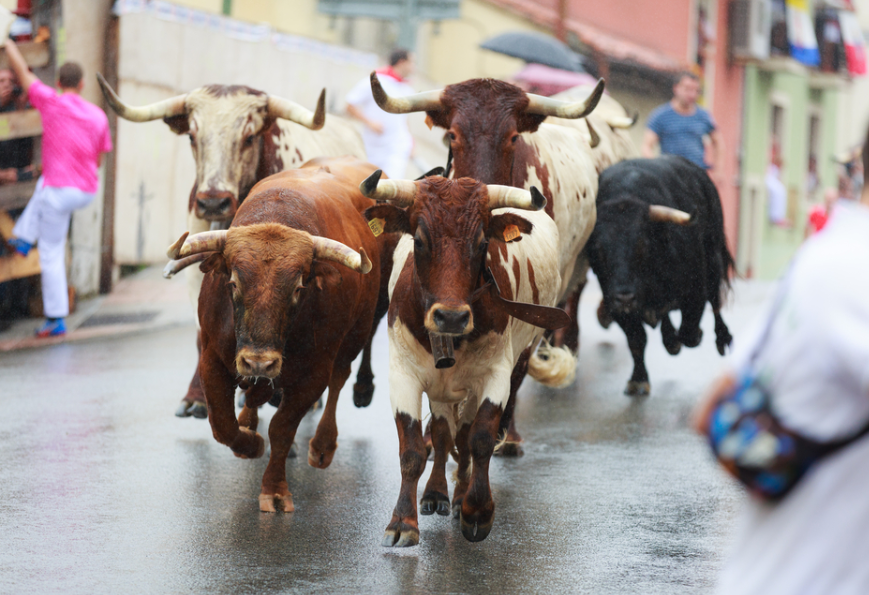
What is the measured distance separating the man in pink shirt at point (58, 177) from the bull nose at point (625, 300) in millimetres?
4894

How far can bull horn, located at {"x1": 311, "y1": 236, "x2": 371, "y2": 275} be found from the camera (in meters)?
5.75

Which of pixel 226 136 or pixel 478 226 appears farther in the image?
pixel 226 136

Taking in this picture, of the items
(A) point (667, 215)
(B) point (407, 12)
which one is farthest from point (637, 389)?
(B) point (407, 12)

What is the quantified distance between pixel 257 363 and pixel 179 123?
3158 millimetres

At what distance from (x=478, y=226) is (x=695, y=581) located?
5.66ft

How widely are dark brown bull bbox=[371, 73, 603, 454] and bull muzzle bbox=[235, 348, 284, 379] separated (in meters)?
1.45

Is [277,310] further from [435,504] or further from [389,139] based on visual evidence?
[389,139]

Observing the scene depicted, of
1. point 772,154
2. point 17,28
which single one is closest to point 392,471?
point 17,28

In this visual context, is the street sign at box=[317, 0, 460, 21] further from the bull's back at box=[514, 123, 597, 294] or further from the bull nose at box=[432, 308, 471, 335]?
the bull nose at box=[432, 308, 471, 335]

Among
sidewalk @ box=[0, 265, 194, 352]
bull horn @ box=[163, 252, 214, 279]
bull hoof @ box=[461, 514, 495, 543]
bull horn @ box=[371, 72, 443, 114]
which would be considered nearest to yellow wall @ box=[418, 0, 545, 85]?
sidewalk @ box=[0, 265, 194, 352]

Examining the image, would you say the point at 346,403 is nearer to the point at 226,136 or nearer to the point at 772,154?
the point at 226,136

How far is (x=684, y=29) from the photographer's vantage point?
3083 cm

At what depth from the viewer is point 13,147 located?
460 inches

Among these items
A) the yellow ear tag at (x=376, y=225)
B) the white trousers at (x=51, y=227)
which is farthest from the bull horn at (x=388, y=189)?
the white trousers at (x=51, y=227)
